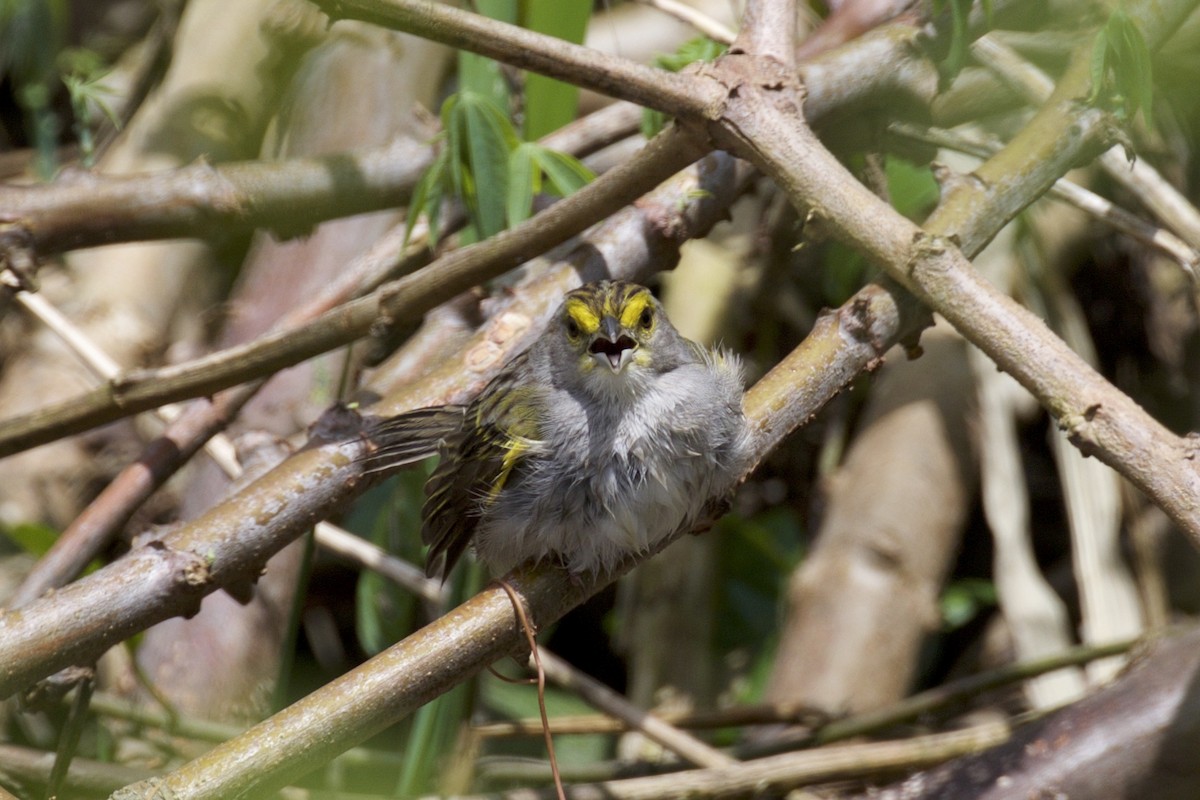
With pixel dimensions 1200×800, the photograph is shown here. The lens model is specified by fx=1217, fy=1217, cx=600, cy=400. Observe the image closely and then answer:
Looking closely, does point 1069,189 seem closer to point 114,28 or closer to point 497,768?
point 497,768

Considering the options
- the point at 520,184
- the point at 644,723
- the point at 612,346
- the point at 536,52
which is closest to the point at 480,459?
the point at 612,346

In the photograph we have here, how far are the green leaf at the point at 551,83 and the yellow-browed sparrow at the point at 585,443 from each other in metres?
0.98

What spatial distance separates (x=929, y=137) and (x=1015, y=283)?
1.95 metres

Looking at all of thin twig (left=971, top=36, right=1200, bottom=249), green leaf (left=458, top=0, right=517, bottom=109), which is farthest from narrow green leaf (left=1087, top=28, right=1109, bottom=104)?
green leaf (left=458, top=0, right=517, bottom=109)

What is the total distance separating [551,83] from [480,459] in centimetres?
151

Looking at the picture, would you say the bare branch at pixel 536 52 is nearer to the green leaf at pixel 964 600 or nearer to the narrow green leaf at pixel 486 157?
the narrow green leaf at pixel 486 157

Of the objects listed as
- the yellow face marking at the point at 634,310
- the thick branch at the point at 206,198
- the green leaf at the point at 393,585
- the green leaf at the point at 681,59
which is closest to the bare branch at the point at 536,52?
the yellow face marking at the point at 634,310

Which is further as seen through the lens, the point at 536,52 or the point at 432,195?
the point at 432,195

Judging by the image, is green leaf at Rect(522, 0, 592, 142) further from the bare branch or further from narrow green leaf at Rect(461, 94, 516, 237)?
the bare branch

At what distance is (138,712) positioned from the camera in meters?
3.98

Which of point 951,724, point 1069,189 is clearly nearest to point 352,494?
point 1069,189

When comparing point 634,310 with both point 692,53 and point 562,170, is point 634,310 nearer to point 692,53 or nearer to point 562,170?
point 562,170

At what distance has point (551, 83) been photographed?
12.6 ft

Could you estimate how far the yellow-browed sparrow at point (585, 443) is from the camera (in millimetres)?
2648
